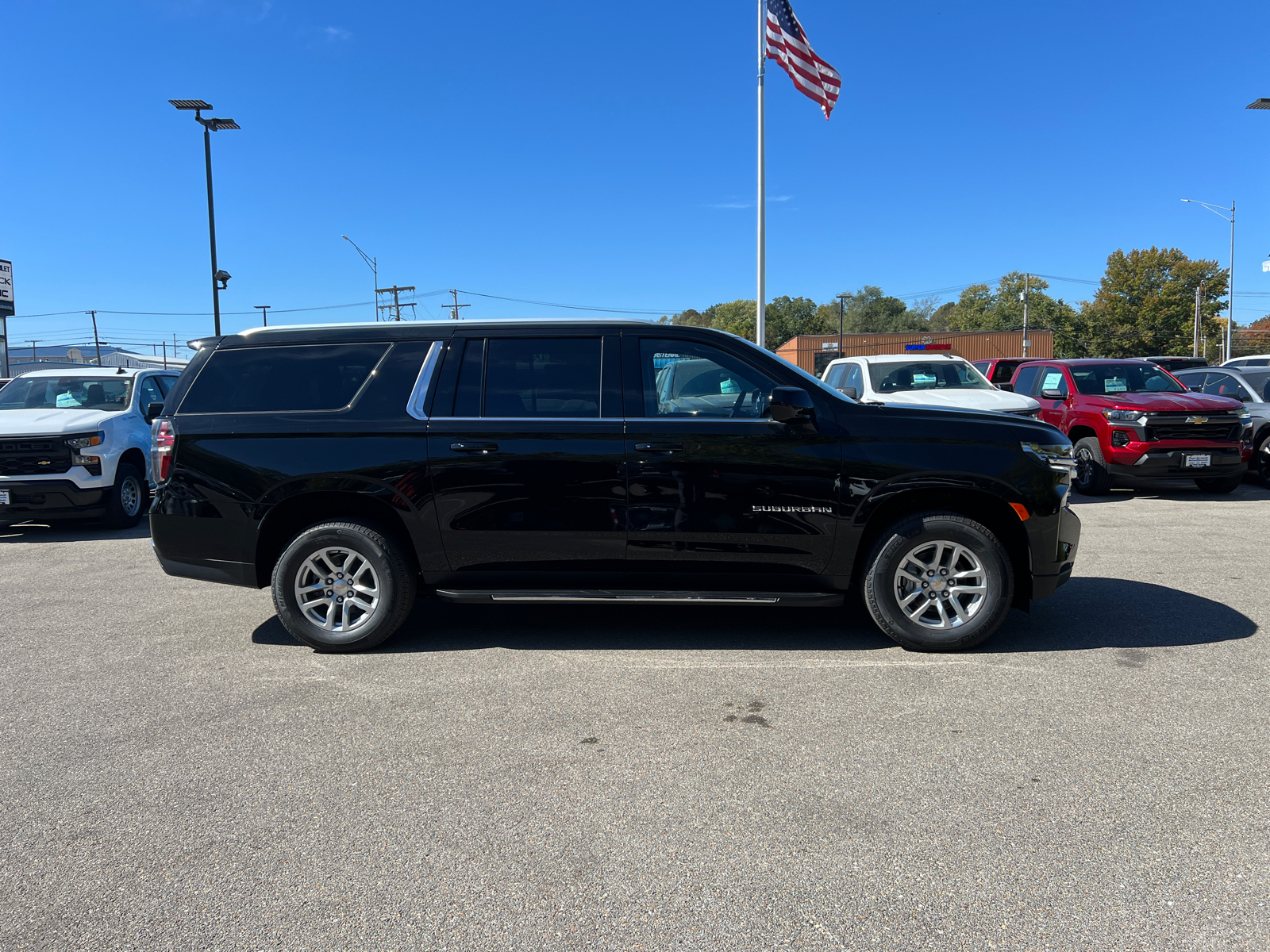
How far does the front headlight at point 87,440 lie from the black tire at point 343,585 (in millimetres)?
5874

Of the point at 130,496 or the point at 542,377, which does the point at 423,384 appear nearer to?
the point at 542,377

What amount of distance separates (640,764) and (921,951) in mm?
1406

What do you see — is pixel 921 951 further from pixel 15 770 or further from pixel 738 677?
pixel 15 770

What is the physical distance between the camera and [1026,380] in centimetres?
1397

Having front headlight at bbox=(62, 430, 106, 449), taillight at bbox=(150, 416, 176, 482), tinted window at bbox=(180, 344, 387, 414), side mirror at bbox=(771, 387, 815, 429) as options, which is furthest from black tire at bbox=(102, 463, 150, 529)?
side mirror at bbox=(771, 387, 815, 429)

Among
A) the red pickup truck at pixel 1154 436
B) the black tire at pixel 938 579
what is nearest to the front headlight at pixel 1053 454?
the black tire at pixel 938 579

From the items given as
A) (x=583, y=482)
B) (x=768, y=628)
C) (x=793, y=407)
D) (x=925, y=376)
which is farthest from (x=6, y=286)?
(x=793, y=407)

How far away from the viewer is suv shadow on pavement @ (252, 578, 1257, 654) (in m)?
5.20

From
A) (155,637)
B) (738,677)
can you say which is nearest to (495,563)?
(738,677)

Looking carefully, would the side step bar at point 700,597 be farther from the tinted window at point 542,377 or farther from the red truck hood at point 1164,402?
the red truck hood at point 1164,402

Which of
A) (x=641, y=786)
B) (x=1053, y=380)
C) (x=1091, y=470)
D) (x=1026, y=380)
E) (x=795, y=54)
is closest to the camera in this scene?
(x=641, y=786)

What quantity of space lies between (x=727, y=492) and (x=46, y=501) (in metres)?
8.08

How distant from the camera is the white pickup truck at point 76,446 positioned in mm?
9328

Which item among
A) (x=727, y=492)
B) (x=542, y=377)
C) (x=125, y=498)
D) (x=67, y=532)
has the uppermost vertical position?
(x=542, y=377)
